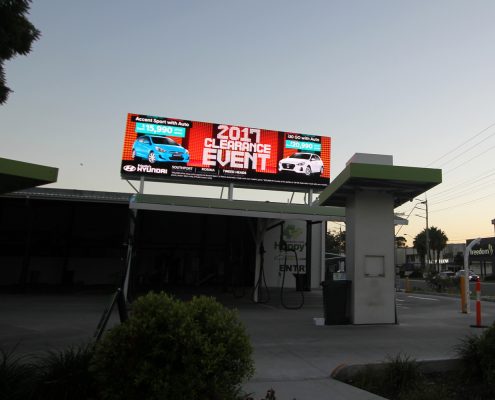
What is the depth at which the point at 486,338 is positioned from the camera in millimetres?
5113

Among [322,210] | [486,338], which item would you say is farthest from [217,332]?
[322,210]

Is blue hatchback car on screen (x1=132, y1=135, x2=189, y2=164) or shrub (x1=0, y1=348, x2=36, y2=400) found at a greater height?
blue hatchback car on screen (x1=132, y1=135, x2=189, y2=164)

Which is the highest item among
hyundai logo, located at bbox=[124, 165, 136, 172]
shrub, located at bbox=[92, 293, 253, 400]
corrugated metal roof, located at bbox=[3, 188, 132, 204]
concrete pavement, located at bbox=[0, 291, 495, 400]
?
hyundai logo, located at bbox=[124, 165, 136, 172]

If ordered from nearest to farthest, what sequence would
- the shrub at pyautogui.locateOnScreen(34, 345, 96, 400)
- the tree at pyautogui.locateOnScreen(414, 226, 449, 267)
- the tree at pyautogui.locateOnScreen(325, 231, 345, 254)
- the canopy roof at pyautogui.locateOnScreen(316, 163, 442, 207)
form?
the shrub at pyautogui.locateOnScreen(34, 345, 96, 400)
the canopy roof at pyautogui.locateOnScreen(316, 163, 442, 207)
the tree at pyautogui.locateOnScreen(414, 226, 449, 267)
the tree at pyautogui.locateOnScreen(325, 231, 345, 254)

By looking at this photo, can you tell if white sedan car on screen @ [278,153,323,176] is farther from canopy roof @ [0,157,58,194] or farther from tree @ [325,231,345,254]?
tree @ [325,231,345,254]

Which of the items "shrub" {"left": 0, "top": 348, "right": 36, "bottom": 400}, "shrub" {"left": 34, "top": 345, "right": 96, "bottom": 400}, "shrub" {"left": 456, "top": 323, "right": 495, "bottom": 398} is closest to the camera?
"shrub" {"left": 0, "top": 348, "right": 36, "bottom": 400}

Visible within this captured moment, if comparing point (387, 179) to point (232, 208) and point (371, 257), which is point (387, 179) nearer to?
point (371, 257)

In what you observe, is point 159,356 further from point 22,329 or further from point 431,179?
point 431,179

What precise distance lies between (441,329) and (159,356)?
8788mm

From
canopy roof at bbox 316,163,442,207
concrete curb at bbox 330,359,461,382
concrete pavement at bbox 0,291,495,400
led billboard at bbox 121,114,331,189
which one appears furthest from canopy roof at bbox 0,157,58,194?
led billboard at bbox 121,114,331,189

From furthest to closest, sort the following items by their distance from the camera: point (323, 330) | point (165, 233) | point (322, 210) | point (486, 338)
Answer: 1. point (165, 233)
2. point (322, 210)
3. point (323, 330)
4. point (486, 338)

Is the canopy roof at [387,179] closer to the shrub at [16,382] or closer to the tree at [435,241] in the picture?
→ the shrub at [16,382]

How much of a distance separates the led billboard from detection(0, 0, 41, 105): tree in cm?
1455

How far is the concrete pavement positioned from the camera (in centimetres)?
532
